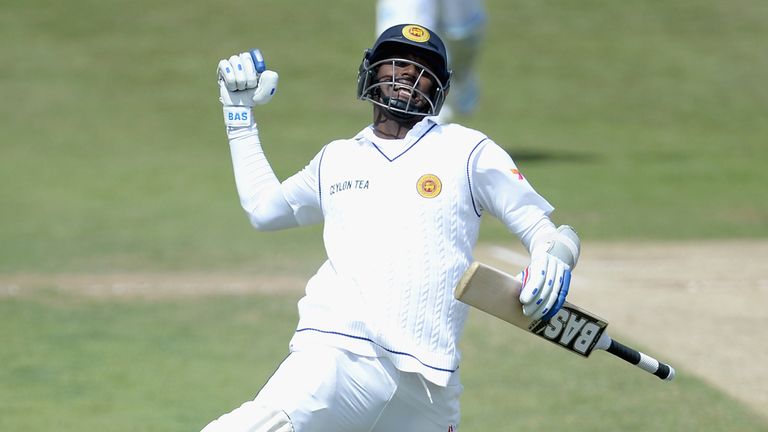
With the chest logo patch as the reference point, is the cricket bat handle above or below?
below

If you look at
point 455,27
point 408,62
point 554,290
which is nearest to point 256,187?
point 408,62

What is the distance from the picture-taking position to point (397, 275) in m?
4.00

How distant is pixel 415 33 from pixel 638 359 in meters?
1.39

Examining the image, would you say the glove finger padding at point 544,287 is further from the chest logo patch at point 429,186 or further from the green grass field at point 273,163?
the green grass field at point 273,163

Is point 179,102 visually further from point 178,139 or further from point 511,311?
point 511,311

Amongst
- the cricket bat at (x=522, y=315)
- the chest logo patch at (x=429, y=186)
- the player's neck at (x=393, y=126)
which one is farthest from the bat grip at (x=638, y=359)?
the player's neck at (x=393, y=126)

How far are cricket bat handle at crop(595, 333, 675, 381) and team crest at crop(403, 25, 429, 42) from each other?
1.20 m

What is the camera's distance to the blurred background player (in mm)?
15570

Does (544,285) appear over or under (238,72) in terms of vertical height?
under

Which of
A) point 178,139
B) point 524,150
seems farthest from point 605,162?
point 178,139

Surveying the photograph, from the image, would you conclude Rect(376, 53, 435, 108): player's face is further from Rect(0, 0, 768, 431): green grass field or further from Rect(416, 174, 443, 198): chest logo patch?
Rect(0, 0, 768, 431): green grass field

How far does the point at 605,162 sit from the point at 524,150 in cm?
124

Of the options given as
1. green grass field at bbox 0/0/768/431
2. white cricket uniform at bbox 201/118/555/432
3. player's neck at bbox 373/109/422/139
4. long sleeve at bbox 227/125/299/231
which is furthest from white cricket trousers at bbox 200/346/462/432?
green grass field at bbox 0/0/768/431

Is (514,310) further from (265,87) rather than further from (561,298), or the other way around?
(265,87)
